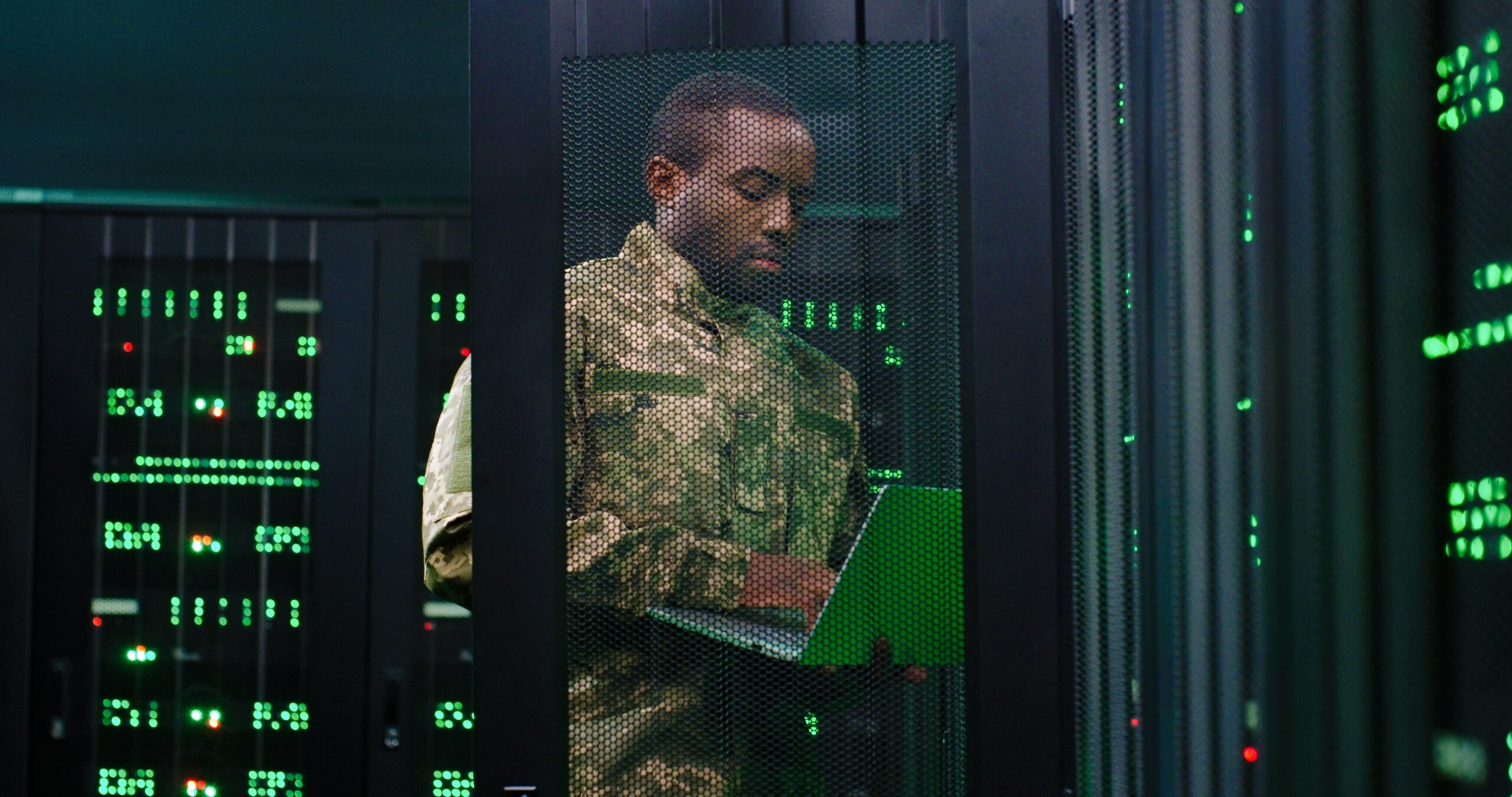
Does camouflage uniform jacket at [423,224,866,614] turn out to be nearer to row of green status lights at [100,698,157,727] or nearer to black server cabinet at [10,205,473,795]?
black server cabinet at [10,205,473,795]

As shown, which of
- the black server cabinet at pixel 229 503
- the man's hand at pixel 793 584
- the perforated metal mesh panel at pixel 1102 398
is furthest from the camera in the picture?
the black server cabinet at pixel 229 503

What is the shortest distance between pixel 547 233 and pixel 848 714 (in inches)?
16.1

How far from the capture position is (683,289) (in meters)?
0.83

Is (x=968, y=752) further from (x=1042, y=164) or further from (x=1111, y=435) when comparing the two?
(x=1042, y=164)

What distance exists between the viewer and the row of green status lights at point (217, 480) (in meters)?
2.52

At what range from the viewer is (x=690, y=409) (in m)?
0.83

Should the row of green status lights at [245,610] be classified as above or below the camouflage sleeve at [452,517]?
below

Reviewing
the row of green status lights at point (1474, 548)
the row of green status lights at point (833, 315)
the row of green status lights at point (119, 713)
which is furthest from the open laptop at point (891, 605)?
the row of green status lights at point (119, 713)

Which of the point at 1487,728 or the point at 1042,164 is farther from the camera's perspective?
the point at 1042,164

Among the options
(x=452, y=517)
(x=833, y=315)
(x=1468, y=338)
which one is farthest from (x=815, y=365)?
(x=1468, y=338)

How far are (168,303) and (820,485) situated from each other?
86.3 inches

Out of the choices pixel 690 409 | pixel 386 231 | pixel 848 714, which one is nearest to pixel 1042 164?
pixel 690 409

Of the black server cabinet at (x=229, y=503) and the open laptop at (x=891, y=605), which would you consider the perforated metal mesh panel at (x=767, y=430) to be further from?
the black server cabinet at (x=229, y=503)

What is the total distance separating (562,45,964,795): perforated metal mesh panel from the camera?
2.67ft
